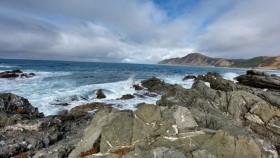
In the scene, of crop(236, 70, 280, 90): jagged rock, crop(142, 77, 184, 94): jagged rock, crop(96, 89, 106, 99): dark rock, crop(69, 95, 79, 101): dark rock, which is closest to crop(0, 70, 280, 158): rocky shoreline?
crop(69, 95, 79, 101): dark rock

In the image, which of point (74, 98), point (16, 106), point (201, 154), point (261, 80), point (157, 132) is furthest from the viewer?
point (261, 80)

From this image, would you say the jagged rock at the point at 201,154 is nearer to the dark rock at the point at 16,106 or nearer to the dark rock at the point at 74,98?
the dark rock at the point at 16,106

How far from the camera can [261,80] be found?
105 ft

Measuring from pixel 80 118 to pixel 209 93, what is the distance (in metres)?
10.5

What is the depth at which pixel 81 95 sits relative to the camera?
106 ft

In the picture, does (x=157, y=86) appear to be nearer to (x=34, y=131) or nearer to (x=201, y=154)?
(x=34, y=131)

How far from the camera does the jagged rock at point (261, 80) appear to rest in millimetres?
30875

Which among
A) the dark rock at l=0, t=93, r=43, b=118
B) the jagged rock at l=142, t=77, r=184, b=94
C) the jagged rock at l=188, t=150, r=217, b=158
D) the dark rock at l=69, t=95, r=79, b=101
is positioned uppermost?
the jagged rock at l=188, t=150, r=217, b=158

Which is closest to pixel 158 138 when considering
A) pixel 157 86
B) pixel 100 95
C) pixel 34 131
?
pixel 34 131

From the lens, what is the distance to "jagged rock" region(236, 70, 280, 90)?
101 ft

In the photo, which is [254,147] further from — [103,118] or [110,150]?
[103,118]

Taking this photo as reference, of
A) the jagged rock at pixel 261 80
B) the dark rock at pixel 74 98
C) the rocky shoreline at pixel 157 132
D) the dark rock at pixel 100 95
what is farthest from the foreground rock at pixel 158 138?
the jagged rock at pixel 261 80

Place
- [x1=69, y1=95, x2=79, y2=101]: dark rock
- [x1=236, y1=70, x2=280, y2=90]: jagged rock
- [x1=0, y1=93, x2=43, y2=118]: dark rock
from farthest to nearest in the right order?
[x1=236, y1=70, x2=280, y2=90]: jagged rock < [x1=69, y1=95, x2=79, y2=101]: dark rock < [x1=0, y1=93, x2=43, y2=118]: dark rock

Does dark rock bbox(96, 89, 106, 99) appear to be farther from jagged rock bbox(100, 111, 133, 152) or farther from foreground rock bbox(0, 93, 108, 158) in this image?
jagged rock bbox(100, 111, 133, 152)
